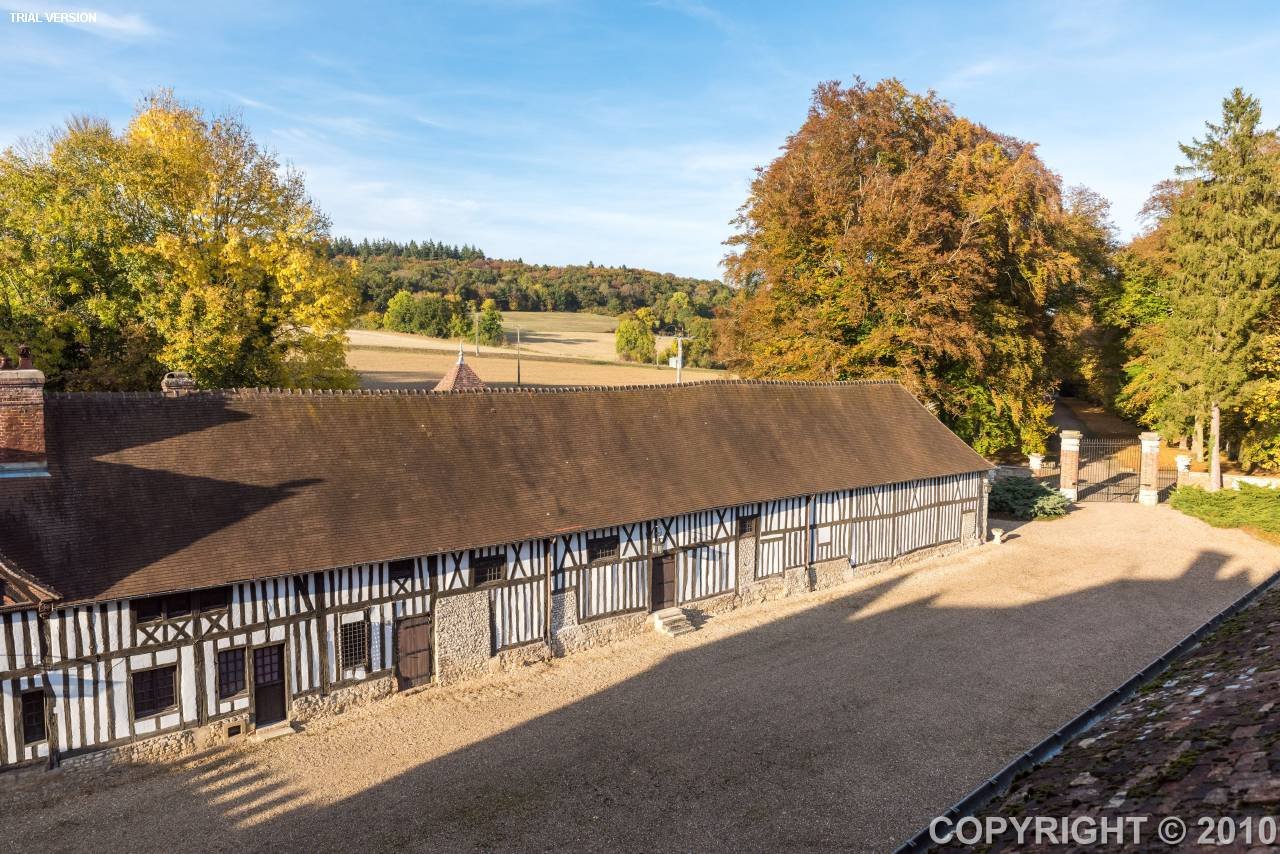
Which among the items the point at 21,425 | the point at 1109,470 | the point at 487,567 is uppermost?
the point at 21,425

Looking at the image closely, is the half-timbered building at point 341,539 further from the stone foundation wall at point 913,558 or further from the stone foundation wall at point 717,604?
the stone foundation wall at point 913,558

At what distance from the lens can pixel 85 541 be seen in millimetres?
11125

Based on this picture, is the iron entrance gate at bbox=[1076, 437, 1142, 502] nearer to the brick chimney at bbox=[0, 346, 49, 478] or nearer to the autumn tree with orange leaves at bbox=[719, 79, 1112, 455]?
the autumn tree with orange leaves at bbox=[719, 79, 1112, 455]

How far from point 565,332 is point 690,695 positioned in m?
79.5

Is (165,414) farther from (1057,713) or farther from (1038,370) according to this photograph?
(1038,370)

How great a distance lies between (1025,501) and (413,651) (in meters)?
23.1

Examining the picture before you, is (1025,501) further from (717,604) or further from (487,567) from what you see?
(487,567)

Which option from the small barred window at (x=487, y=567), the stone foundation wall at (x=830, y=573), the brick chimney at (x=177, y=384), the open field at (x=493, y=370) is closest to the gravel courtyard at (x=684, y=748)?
the stone foundation wall at (x=830, y=573)

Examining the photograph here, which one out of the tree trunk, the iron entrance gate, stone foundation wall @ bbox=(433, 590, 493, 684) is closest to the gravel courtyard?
stone foundation wall @ bbox=(433, 590, 493, 684)

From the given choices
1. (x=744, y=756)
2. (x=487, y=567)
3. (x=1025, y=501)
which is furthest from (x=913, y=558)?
(x=487, y=567)

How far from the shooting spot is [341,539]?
502 inches

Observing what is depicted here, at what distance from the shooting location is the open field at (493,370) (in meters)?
53.1

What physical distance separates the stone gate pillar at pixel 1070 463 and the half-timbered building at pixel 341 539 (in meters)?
14.7

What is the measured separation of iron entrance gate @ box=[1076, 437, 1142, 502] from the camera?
1242 inches
